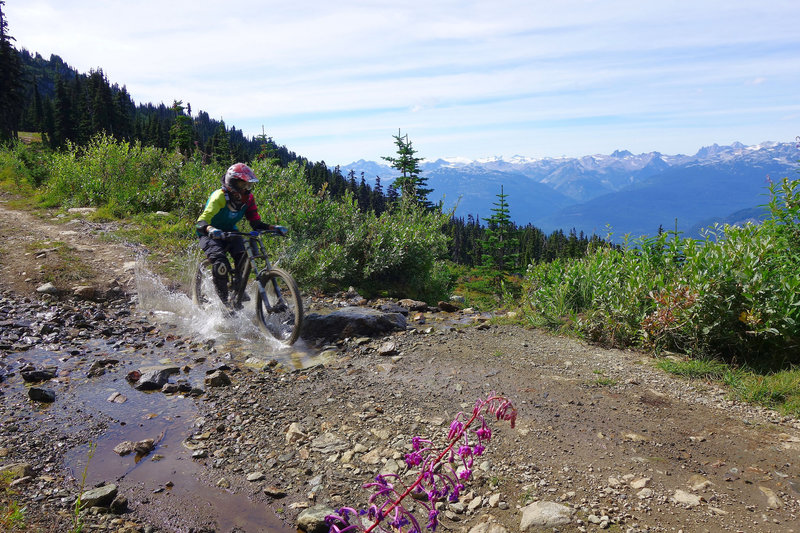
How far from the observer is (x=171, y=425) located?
5.20 m

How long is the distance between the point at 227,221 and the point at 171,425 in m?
4.45

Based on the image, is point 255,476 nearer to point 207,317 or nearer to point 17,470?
point 17,470

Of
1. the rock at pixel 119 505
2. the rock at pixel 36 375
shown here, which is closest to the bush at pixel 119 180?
the rock at pixel 36 375

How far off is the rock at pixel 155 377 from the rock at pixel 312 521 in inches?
141

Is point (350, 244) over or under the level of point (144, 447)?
over

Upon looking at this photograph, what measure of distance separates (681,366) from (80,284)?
1169 cm

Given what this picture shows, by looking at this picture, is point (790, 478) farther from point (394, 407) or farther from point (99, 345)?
point (99, 345)

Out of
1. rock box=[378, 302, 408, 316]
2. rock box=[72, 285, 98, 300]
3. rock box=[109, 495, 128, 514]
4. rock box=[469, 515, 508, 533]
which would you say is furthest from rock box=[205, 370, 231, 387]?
rock box=[72, 285, 98, 300]

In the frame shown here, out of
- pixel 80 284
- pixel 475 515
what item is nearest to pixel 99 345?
pixel 80 284

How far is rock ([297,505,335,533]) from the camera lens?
11.7ft

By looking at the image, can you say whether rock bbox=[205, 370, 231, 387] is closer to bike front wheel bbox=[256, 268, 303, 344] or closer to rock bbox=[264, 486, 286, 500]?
bike front wheel bbox=[256, 268, 303, 344]

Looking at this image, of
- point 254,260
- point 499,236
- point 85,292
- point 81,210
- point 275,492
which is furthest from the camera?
point 499,236

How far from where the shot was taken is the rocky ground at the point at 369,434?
3.61 metres

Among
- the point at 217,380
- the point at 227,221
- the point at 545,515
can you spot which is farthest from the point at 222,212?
the point at 545,515
